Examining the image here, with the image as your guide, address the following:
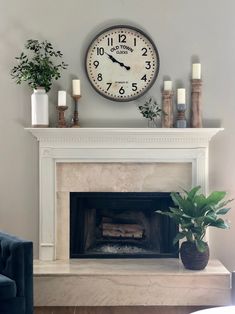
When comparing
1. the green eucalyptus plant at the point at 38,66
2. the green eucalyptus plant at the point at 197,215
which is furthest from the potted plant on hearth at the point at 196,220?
the green eucalyptus plant at the point at 38,66

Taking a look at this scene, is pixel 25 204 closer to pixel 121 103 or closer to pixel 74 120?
pixel 74 120

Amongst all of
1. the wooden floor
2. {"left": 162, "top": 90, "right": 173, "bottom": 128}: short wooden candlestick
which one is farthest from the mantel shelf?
the wooden floor

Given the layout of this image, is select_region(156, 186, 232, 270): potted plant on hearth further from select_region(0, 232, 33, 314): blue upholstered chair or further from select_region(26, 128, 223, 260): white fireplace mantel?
select_region(0, 232, 33, 314): blue upholstered chair

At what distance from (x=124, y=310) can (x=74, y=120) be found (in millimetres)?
1530

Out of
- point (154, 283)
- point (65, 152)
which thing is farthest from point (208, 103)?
point (154, 283)

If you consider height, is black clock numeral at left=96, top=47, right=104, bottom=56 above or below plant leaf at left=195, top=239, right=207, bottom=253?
above

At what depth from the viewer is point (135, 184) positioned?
391 centimetres

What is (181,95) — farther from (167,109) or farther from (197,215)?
(197,215)

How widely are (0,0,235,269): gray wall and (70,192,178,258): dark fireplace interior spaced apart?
0.36 metres

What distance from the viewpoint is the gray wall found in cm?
385

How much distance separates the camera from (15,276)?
2895 millimetres

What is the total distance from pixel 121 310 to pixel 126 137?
1.34m

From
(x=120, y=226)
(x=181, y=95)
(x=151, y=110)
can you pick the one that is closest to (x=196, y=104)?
(x=181, y=95)

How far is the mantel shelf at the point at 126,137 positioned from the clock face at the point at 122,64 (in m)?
0.31
